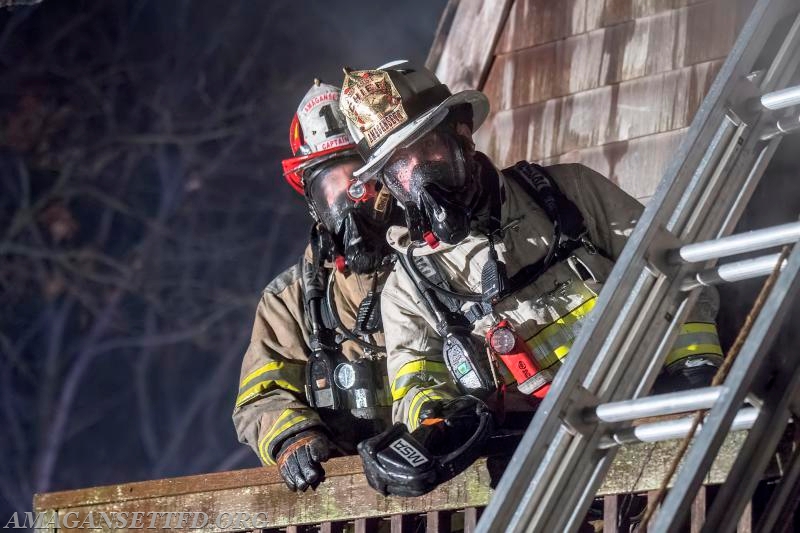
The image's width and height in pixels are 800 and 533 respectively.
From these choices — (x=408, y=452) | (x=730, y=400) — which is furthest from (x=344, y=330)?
(x=730, y=400)

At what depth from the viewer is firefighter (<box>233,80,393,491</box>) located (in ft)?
15.0

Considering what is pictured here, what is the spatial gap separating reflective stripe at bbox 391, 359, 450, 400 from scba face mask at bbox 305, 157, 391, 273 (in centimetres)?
56

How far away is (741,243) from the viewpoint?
2.46 m

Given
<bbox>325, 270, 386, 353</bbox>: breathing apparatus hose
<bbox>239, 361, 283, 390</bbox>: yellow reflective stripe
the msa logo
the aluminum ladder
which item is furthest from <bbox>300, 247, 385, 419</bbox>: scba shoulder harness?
the aluminum ladder

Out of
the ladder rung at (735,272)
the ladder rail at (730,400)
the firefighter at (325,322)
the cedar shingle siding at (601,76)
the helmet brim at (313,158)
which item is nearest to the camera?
the ladder rail at (730,400)

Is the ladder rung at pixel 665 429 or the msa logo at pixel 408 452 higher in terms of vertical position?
the msa logo at pixel 408 452

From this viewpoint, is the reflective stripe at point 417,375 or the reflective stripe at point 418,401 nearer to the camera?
the reflective stripe at point 418,401

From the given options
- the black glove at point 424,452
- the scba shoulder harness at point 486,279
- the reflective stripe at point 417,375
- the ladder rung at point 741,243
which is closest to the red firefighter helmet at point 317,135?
the scba shoulder harness at point 486,279

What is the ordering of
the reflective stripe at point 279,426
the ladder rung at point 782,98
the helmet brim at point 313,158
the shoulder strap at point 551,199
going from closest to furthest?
1. the ladder rung at point 782,98
2. the shoulder strap at point 551,199
3. the reflective stripe at point 279,426
4. the helmet brim at point 313,158

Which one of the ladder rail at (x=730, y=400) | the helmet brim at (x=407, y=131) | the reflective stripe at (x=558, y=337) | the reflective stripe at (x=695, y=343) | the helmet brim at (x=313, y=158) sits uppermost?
the helmet brim at (x=313, y=158)

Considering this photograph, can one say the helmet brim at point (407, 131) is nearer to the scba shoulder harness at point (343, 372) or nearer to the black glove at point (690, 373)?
the scba shoulder harness at point (343, 372)

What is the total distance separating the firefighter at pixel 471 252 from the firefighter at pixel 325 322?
13.7 inches

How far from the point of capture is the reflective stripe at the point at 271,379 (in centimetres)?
477

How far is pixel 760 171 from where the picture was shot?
2.80m
